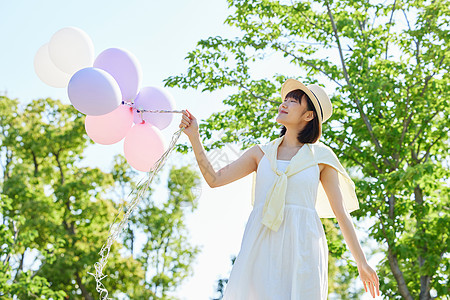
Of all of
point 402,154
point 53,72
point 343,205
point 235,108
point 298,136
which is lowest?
point 343,205

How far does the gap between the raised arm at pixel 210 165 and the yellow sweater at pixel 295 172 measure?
86 millimetres

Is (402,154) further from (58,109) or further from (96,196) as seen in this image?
(58,109)

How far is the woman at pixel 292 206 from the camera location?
2.30 meters

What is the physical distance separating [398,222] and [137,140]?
16.2ft

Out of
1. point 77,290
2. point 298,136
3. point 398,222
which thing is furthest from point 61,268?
point 298,136

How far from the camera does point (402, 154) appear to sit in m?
7.20

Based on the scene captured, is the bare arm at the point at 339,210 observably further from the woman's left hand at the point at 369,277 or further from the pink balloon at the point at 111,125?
the pink balloon at the point at 111,125

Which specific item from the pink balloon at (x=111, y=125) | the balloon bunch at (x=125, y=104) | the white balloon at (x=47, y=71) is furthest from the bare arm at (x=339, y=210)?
the white balloon at (x=47, y=71)

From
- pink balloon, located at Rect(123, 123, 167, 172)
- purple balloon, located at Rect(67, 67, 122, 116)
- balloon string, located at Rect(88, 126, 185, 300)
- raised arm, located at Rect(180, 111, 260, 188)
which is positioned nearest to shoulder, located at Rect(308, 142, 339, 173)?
raised arm, located at Rect(180, 111, 260, 188)

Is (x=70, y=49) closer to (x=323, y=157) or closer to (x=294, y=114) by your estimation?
(x=294, y=114)

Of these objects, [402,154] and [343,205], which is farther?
[402,154]

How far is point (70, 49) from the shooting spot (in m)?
3.23

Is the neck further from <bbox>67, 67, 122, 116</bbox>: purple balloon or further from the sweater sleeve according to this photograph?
<bbox>67, 67, 122, 116</bbox>: purple balloon

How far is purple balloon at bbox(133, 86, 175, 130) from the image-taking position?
308cm
